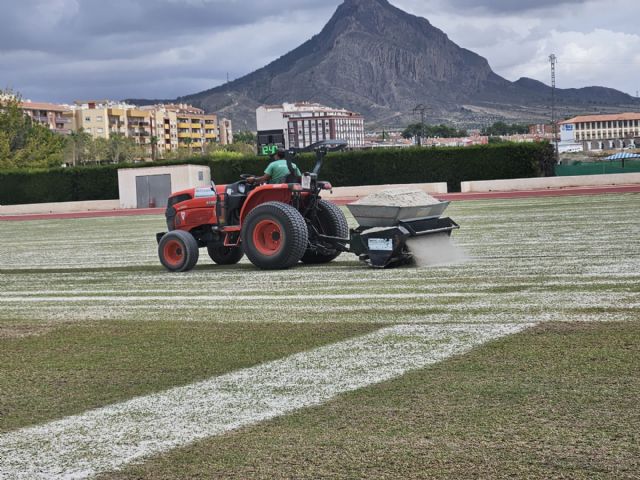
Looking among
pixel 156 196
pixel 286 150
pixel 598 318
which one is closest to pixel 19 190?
pixel 156 196

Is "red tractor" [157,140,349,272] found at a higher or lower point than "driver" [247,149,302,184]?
lower

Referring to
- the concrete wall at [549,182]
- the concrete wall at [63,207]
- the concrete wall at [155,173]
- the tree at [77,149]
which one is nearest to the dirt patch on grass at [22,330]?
the concrete wall at [549,182]

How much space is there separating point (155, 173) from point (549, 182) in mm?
21416

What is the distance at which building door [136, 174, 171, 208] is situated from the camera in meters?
51.8

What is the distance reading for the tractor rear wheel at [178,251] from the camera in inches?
564

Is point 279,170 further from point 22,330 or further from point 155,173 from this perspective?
point 155,173

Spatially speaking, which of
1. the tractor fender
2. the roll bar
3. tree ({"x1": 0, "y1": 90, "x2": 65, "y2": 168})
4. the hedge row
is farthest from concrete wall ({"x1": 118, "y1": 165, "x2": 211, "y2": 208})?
the roll bar

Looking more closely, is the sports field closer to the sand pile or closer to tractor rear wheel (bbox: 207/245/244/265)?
the sand pile

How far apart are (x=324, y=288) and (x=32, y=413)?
5.96 m

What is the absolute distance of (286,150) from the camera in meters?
13.7

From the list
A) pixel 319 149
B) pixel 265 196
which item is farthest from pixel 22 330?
pixel 319 149

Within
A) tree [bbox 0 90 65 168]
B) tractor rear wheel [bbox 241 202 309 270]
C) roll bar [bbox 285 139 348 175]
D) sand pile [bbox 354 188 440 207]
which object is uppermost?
tree [bbox 0 90 65 168]

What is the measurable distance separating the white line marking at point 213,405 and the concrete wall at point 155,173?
44.4 meters

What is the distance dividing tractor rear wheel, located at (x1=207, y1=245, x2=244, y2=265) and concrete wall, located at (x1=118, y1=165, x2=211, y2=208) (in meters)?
36.0
